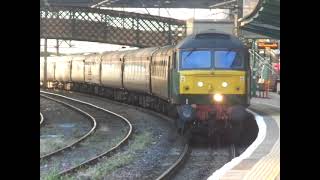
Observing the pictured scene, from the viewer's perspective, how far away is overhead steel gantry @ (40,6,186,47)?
44875 millimetres

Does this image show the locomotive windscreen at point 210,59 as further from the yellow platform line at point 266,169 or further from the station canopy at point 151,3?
the station canopy at point 151,3

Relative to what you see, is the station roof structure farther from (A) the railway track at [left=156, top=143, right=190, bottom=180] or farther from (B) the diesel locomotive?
(A) the railway track at [left=156, top=143, right=190, bottom=180]

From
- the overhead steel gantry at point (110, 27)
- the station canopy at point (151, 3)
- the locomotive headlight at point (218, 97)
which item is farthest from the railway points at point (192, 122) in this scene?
the overhead steel gantry at point (110, 27)

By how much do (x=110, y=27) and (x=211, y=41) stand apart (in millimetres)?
32362

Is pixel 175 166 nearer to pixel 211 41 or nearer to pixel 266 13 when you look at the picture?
pixel 211 41

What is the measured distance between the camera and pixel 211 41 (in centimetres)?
1498

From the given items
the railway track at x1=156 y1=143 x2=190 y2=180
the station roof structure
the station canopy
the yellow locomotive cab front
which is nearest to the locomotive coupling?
the yellow locomotive cab front

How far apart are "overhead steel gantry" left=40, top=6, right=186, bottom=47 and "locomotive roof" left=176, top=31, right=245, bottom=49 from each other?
96.5 feet

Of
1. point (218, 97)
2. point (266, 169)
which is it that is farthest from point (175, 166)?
point (218, 97)

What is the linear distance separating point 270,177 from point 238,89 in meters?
7.05
